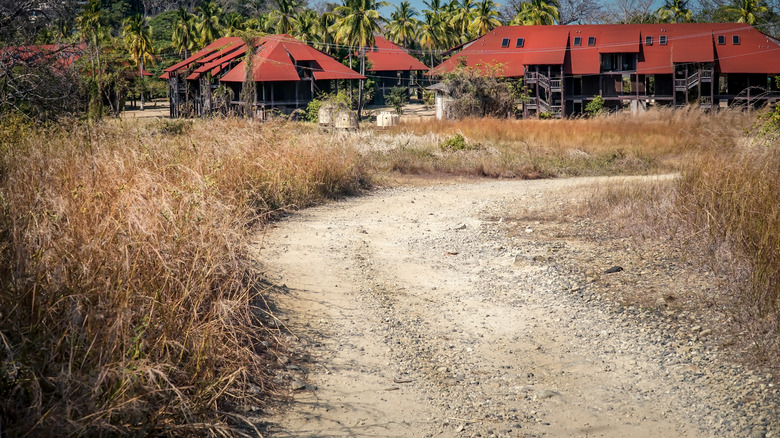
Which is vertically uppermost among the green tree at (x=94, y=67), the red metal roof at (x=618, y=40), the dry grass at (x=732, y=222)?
the red metal roof at (x=618, y=40)

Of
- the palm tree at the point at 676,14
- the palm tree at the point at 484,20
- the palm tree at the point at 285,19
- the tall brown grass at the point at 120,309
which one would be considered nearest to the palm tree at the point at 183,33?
the palm tree at the point at 285,19

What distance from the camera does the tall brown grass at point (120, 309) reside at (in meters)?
4.05

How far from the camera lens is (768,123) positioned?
1225cm

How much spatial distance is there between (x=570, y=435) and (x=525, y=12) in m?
61.3

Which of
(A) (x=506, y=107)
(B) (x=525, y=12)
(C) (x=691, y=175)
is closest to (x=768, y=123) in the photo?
(C) (x=691, y=175)

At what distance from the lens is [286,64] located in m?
43.2

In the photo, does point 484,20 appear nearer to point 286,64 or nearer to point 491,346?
point 286,64

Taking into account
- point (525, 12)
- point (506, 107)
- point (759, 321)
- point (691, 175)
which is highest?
point (525, 12)

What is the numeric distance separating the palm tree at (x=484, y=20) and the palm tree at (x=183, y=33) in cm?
2395

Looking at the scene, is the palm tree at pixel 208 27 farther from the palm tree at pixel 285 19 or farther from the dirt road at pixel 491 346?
the dirt road at pixel 491 346

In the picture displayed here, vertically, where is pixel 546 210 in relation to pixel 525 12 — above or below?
below

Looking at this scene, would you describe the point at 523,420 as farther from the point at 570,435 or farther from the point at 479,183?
the point at 479,183

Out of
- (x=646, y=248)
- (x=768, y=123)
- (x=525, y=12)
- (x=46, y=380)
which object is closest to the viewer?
(x=46, y=380)

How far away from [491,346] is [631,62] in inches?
1737
